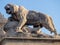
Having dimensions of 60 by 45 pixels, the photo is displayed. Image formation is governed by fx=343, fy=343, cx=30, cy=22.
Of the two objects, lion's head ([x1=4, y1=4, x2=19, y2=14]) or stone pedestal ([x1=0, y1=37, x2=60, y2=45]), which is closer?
stone pedestal ([x1=0, y1=37, x2=60, y2=45])

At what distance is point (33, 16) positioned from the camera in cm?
1426

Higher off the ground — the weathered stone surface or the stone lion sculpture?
the stone lion sculpture

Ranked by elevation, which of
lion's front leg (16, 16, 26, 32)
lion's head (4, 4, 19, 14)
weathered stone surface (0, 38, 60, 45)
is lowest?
weathered stone surface (0, 38, 60, 45)

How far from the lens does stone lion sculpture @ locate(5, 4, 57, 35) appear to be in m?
14.1

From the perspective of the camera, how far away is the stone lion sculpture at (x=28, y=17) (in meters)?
14.1

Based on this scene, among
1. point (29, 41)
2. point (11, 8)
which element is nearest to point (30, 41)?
point (29, 41)

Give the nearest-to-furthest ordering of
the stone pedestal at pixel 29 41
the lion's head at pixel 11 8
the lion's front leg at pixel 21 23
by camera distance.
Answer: the stone pedestal at pixel 29 41 → the lion's front leg at pixel 21 23 → the lion's head at pixel 11 8

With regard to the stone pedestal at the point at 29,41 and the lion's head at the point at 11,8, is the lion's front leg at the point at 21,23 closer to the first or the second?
the lion's head at the point at 11,8

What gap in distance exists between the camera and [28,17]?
14.2 m

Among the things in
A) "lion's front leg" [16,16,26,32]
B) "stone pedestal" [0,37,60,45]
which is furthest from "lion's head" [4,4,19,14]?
"stone pedestal" [0,37,60,45]

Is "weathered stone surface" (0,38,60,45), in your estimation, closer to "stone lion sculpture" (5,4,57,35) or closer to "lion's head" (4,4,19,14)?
"stone lion sculpture" (5,4,57,35)

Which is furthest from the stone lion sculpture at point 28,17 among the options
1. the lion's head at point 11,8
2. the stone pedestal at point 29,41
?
the stone pedestal at point 29,41

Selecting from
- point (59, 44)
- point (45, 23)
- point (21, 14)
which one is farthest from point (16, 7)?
point (59, 44)

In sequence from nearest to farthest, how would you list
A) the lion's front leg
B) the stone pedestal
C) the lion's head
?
the stone pedestal → the lion's front leg → the lion's head
